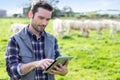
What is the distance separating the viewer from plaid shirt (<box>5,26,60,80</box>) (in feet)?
13.4

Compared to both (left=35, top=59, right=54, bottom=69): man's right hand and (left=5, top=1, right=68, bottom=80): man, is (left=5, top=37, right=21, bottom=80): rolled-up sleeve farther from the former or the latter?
(left=35, top=59, right=54, bottom=69): man's right hand

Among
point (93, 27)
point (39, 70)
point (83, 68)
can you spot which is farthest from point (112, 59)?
point (93, 27)

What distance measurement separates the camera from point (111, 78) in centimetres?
941

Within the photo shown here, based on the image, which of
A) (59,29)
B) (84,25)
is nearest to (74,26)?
(84,25)

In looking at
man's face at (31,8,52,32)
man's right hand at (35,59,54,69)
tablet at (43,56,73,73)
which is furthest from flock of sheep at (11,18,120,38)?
man's right hand at (35,59,54,69)

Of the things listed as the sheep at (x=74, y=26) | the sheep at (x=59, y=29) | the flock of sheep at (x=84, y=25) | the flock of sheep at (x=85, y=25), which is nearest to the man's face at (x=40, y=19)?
the sheep at (x=59, y=29)

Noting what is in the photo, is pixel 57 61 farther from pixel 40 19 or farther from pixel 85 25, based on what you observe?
pixel 85 25

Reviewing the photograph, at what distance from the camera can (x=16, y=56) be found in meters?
4.11

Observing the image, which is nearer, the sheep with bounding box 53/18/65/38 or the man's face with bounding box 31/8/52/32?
the man's face with bounding box 31/8/52/32

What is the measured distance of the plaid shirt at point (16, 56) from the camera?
4.07 m

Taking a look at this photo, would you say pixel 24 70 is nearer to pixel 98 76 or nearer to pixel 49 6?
pixel 49 6

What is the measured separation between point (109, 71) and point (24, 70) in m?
6.78

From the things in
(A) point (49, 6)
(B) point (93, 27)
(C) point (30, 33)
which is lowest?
(B) point (93, 27)

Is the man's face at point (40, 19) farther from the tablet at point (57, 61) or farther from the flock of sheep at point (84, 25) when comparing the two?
the flock of sheep at point (84, 25)
